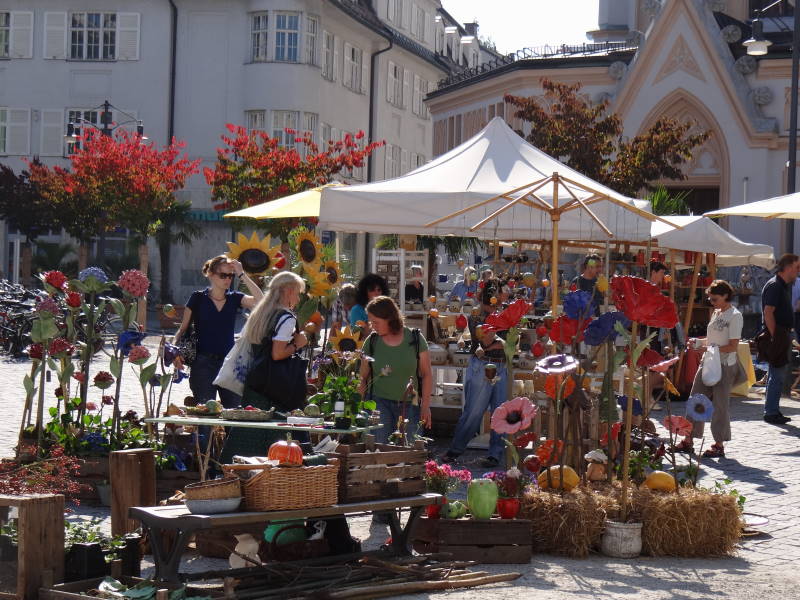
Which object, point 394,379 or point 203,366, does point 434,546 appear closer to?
point 394,379

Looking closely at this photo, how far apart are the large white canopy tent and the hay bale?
4.35 m

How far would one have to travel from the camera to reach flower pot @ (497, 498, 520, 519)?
27.3 feet

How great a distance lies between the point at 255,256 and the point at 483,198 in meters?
2.41

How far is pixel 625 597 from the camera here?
7.33m

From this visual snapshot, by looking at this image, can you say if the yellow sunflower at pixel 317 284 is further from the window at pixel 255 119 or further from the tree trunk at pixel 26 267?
the window at pixel 255 119

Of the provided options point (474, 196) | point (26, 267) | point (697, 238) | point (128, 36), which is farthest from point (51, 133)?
point (474, 196)

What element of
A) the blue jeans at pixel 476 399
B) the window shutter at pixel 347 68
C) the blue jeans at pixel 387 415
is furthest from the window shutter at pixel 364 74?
the blue jeans at pixel 387 415

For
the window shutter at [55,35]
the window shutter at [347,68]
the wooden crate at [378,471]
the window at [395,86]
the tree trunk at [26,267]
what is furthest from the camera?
the window at [395,86]

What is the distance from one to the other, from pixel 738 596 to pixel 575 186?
20.4 feet

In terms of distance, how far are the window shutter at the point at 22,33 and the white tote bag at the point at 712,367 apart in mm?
35029

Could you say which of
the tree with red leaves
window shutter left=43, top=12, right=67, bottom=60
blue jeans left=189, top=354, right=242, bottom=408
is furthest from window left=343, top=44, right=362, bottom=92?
blue jeans left=189, top=354, right=242, bottom=408

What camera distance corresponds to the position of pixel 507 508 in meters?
8.34

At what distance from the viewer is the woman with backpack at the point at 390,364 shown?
33.0 ft

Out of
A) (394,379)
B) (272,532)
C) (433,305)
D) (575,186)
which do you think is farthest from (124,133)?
(272,532)
